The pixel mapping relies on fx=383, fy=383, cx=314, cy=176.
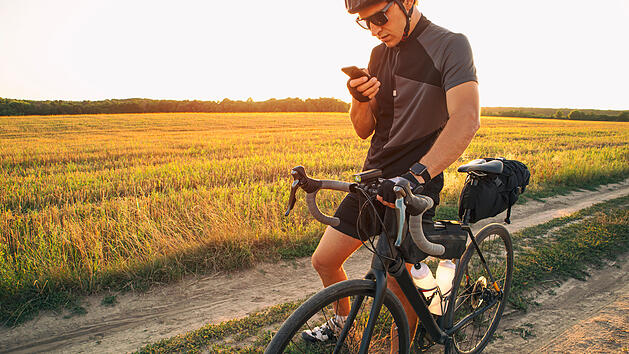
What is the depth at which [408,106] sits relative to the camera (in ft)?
7.45

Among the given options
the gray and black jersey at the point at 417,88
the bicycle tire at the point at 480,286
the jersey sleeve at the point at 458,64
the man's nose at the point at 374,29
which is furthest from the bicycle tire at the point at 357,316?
the man's nose at the point at 374,29

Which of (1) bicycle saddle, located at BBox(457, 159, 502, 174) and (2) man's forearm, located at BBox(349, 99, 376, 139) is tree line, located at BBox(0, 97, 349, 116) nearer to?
(2) man's forearm, located at BBox(349, 99, 376, 139)

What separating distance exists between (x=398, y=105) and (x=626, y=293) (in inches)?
146

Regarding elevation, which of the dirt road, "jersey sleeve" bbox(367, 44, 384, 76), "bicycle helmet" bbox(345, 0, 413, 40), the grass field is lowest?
the dirt road

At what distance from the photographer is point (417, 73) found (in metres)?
2.23

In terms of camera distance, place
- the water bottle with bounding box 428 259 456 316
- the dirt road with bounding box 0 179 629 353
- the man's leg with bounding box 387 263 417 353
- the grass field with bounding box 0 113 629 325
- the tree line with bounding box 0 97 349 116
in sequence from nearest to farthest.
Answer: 1. the man's leg with bounding box 387 263 417 353
2. the water bottle with bounding box 428 259 456 316
3. the dirt road with bounding box 0 179 629 353
4. the grass field with bounding box 0 113 629 325
5. the tree line with bounding box 0 97 349 116

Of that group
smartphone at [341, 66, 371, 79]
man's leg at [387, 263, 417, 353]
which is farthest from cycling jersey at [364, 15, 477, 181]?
man's leg at [387, 263, 417, 353]

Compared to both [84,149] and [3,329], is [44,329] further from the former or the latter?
[84,149]

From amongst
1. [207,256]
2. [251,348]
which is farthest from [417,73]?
[207,256]

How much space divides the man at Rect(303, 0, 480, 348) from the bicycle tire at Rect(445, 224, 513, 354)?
471 millimetres

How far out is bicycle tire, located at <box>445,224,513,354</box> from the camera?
9.19 feet

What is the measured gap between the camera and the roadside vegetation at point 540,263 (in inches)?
125

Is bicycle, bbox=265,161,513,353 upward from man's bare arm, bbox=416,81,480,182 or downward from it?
downward

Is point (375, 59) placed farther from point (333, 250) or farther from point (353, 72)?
point (333, 250)
